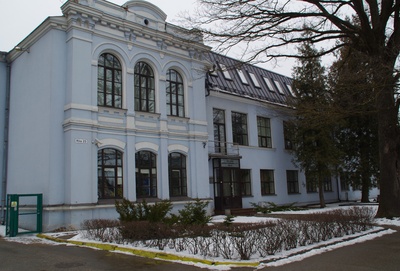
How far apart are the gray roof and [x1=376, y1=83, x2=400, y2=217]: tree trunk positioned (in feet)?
28.9

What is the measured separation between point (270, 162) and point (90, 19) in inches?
612

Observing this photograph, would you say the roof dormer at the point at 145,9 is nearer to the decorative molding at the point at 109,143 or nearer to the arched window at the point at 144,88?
the arched window at the point at 144,88

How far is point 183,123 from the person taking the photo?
20.9m

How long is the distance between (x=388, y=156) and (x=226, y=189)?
9.51 meters

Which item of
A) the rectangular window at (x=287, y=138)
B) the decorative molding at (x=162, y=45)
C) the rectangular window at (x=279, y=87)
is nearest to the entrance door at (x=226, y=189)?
the rectangular window at (x=287, y=138)

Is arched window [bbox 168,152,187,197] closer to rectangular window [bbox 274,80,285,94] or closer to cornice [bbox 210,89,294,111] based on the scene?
cornice [bbox 210,89,294,111]

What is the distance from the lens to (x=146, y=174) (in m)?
18.9

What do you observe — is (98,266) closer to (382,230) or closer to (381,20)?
(382,230)

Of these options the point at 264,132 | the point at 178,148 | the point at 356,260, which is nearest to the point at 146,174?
the point at 178,148

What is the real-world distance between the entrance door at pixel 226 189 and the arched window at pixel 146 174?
4876 millimetres

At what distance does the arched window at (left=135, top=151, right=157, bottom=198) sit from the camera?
18.6 m

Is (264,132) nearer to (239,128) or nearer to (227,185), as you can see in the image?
(239,128)

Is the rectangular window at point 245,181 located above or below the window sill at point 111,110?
below

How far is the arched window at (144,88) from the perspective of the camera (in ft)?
63.3
